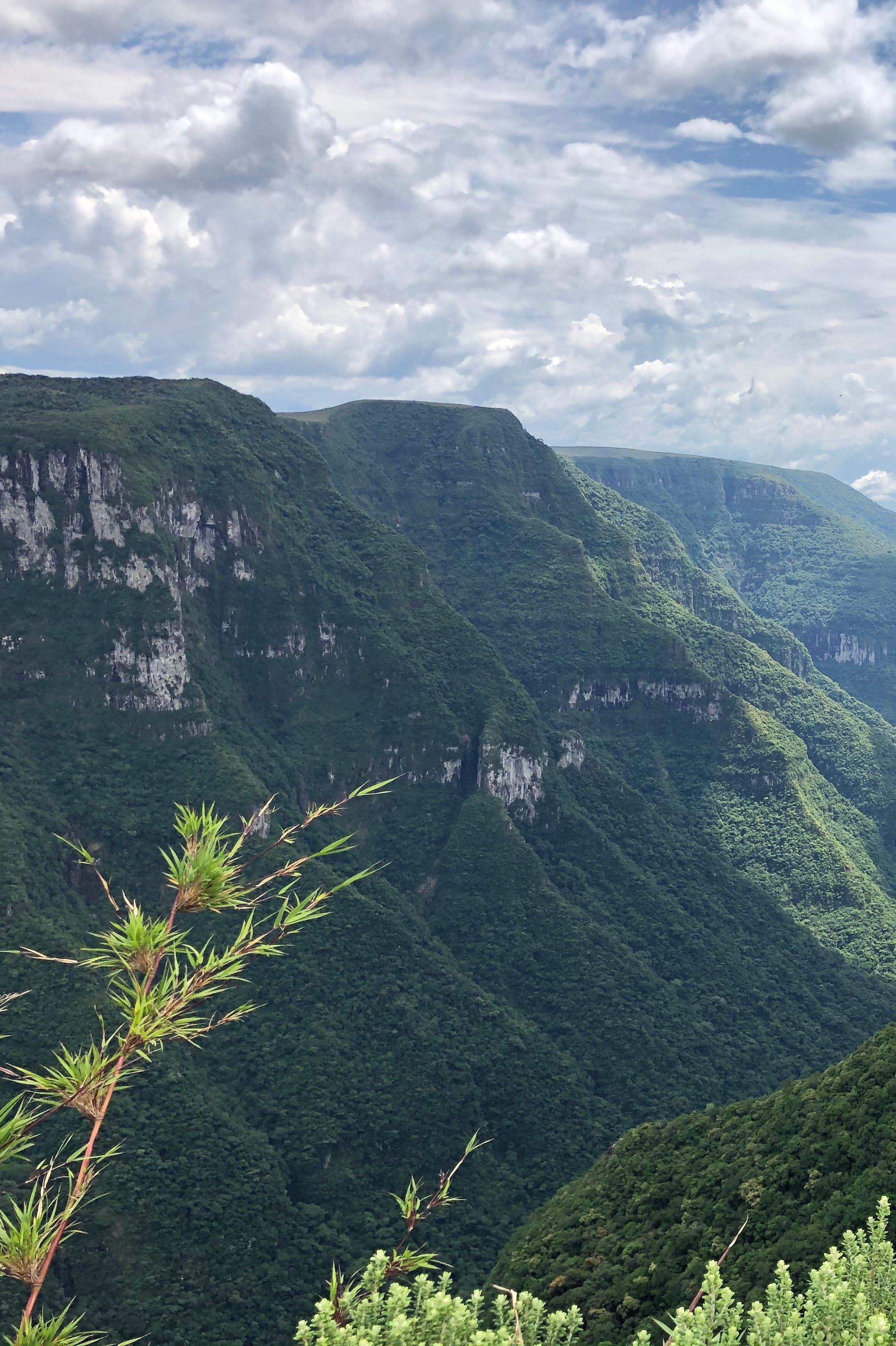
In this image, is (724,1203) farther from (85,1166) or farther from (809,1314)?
(85,1166)

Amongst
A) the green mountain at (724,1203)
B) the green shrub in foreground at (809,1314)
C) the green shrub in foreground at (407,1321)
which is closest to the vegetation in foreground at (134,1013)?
the green shrub in foreground at (407,1321)

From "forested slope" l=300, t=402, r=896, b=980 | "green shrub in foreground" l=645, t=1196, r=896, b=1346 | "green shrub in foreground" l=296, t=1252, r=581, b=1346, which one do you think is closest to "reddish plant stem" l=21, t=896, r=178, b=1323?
"green shrub in foreground" l=296, t=1252, r=581, b=1346

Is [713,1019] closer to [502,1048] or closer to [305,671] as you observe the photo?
[502,1048]

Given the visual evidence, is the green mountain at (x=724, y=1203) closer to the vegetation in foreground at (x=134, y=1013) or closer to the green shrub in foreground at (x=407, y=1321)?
the green shrub in foreground at (x=407, y=1321)

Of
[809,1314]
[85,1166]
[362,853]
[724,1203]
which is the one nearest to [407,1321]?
[809,1314]

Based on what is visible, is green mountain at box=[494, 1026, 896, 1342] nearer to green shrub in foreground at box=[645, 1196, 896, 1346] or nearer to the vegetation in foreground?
green shrub in foreground at box=[645, 1196, 896, 1346]

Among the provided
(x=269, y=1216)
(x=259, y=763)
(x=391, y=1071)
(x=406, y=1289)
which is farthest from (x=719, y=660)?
(x=406, y=1289)
